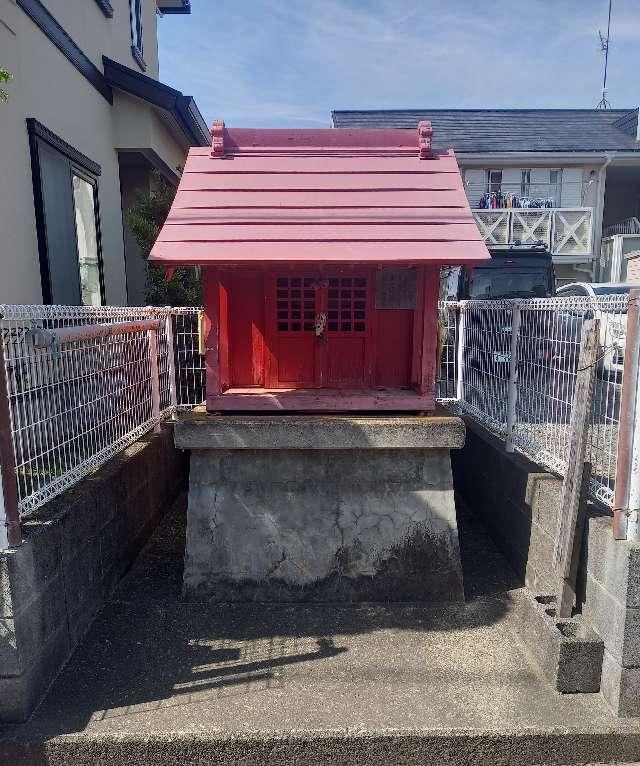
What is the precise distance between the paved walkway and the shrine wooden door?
1908 mm

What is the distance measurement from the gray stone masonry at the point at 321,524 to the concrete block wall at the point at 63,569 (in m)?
0.64

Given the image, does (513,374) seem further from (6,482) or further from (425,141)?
(6,482)

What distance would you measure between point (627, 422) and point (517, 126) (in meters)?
19.3

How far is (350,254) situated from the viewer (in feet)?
12.3

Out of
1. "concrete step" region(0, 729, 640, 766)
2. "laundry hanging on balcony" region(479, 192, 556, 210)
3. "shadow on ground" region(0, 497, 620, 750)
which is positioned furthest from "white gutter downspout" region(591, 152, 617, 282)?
"concrete step" region(0, 729, 640, 766)

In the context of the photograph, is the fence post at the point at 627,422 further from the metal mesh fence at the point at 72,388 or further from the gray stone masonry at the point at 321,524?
the metal mesh fence at the point at 72,388

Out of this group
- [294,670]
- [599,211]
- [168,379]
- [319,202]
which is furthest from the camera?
[599,211]

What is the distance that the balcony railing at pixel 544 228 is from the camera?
15.7m

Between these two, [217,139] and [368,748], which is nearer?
[368,748]

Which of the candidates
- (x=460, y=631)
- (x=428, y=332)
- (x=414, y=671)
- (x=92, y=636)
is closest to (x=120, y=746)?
(x=92, y=636)

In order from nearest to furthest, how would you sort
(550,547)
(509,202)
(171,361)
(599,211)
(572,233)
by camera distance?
(550,547) → (171,361) → (509,202) → (572,233) → (599,211)

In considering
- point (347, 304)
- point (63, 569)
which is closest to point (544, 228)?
point (347, 304)

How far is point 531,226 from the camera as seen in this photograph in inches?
628

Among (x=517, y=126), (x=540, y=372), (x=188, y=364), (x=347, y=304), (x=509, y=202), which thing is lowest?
(x=188, y=364)
